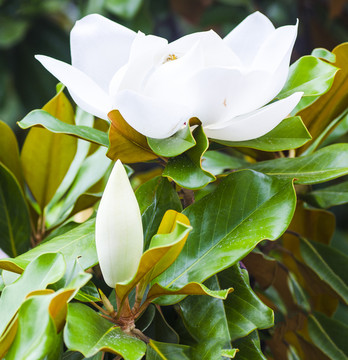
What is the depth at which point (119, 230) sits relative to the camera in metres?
0.46

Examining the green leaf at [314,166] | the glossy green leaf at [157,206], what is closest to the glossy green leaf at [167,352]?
the glossy green leaf at [157,206]

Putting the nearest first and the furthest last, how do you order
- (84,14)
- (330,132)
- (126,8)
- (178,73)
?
1. (178,73)
2. (330,132)
3. (126,8)
4. (84,14)

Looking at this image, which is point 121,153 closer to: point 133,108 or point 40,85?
point 133,108

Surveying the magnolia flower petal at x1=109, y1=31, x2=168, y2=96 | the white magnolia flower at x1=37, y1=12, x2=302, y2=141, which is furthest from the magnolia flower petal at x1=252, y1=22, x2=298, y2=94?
the magnolia flower petal at x1=109, y1=31, x2=168, y2=96

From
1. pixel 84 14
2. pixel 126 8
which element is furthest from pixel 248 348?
pixel 84 14

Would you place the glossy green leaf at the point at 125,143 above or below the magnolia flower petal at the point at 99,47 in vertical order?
below

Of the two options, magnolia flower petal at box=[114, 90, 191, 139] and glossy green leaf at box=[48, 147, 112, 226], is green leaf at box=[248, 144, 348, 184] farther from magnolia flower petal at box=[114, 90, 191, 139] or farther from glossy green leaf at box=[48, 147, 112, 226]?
glossy green leaf at box=[48, 147, 112, 226]

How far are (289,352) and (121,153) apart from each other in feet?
1.34

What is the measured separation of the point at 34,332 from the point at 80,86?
0.82 ft

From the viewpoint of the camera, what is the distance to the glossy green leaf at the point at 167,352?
477 mm

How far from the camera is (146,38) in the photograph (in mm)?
520

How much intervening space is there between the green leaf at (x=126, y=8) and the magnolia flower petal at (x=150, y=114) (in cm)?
116

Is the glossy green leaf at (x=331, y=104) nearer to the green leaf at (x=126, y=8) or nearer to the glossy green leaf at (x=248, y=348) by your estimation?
the glossy green leaf at (x=248, y=348)

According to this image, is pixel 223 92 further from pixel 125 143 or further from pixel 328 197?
pixel 328 197
